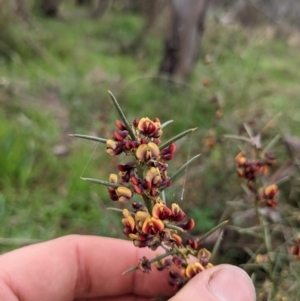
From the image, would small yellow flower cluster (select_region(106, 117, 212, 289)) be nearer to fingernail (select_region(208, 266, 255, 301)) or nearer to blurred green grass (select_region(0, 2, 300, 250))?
fingernail (select_region(208, 266, 255, 301))

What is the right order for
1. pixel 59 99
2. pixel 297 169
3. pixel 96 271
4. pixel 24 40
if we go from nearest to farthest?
pixel 96 271 → pixel 297 169 → pixel 59 99 → pixel 24 40

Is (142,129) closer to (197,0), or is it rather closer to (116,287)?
(116,287)

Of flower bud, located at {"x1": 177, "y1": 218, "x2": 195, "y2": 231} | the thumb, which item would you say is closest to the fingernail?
the thumb

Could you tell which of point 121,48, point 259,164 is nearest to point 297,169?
point 259,164

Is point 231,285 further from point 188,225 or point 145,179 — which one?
point 145,179

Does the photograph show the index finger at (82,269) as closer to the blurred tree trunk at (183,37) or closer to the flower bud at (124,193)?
the flower bud at (124,193)

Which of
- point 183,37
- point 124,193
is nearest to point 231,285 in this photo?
point 124,193
